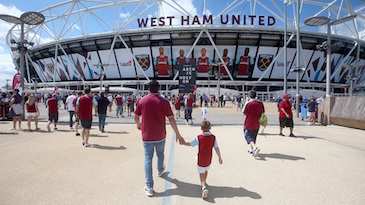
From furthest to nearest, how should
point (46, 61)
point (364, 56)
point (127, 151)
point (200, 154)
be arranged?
point (46, 61), point (364, 56), point (127, 151), point (200, 154)

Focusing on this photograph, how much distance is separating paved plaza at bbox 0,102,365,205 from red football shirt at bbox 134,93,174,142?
3.09ft

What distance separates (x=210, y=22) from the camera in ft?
114

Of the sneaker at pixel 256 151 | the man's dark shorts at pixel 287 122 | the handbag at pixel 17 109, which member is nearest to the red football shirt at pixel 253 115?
the sneaker at pixel 256 151

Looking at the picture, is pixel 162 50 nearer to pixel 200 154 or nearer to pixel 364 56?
pixel 200 154

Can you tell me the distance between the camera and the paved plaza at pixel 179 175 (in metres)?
3.06

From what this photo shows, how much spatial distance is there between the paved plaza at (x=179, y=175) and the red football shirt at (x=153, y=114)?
94cm

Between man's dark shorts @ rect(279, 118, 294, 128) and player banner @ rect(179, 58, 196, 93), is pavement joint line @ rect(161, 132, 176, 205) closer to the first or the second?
man's dark shorts @ rect(279, 118, 294, 128)

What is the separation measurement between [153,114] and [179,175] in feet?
5.22

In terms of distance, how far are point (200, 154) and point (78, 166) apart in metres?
2.95

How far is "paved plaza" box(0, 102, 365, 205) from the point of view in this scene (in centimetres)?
306

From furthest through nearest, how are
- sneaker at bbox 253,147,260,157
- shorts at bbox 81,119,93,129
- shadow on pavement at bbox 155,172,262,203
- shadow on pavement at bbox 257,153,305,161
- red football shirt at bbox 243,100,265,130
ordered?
shorts at bbox 81,119,93,129, red football shirt at bbox 243,100,265,130, shadow on pavement at bbox 257,153,305,161, sneaker at bbox 253,147,260,157, shadow on pavement at bbox 155,172,262,203

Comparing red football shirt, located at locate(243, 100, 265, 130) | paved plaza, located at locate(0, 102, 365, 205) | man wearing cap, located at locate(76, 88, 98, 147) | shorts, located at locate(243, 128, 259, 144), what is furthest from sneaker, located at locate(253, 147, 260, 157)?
man wearing cap, located at locate(76, 88, 98, 147)

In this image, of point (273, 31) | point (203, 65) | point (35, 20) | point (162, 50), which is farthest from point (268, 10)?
point (35, 20)

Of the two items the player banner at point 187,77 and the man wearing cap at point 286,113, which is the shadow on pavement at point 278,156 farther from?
the player banner at point 187,77
